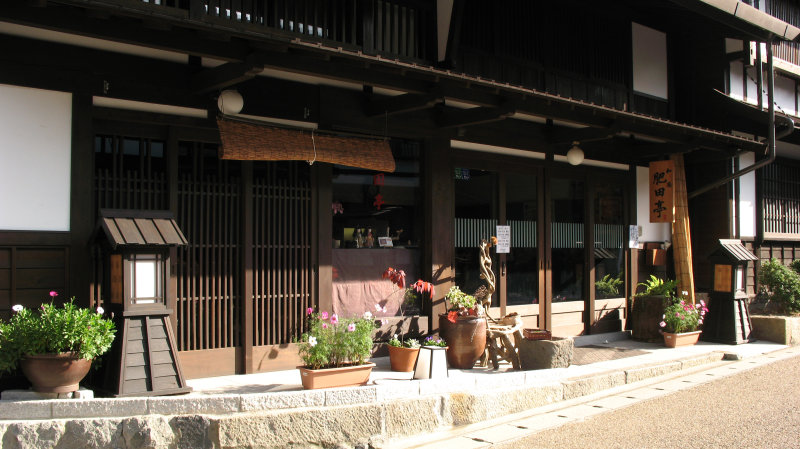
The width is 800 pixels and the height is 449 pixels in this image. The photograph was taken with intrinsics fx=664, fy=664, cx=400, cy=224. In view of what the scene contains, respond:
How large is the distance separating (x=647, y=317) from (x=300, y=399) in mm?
8221

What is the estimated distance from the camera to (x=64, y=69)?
23.1 feet

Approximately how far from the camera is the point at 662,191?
1350 centimetres

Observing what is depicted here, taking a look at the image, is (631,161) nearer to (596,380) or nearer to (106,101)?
(596,380)

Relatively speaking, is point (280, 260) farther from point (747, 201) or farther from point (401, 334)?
point (747, 201)

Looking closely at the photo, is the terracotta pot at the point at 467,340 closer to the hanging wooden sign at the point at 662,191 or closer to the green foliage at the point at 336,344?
the green foliage at the point at 336,344

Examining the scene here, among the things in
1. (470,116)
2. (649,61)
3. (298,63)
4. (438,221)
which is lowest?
(438,221)

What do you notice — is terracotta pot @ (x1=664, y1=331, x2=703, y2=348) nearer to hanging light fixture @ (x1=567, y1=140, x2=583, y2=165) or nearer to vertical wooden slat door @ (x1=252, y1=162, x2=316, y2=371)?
hanging light fixture @ (x1=567, y1=140, x2=583, y2=165)

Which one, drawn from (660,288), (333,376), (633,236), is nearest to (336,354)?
(333,376)

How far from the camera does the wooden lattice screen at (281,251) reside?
8.43m

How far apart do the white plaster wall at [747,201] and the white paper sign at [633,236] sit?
274 centimetres

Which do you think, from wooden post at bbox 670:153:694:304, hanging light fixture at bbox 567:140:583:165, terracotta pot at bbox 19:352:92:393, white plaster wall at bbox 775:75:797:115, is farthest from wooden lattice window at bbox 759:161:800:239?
terracotta pot at bbox 19:352:92:393

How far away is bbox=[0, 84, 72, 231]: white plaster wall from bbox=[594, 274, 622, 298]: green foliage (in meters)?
9.60

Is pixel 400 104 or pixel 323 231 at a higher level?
pixel 400 104

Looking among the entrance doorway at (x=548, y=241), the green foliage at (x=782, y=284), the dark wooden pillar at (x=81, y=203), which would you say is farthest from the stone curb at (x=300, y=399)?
the green foliage at (x=782, y=284)
